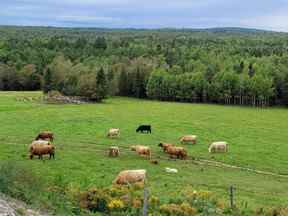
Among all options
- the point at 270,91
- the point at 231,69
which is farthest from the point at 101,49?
the point at 270,91

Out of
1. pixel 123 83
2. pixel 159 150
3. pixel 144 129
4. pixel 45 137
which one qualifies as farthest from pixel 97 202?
pixel 123 83

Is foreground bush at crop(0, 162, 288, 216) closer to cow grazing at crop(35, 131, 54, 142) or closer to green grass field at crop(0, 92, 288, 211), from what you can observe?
green grass field at crop(0, 92, 288, 211)

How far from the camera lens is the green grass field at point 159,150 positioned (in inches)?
1035

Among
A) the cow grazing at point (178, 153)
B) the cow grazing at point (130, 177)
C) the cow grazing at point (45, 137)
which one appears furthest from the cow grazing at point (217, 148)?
the cow grazing at point (45, 137)

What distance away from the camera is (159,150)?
38188mm

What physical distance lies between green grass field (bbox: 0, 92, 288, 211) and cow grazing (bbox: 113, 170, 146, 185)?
538 millimetres

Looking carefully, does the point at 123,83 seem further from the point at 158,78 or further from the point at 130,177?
the point at 130,177

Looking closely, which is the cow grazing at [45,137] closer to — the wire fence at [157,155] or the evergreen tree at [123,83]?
the wire fence at [157,155]

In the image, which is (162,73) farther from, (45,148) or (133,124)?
(45,148)

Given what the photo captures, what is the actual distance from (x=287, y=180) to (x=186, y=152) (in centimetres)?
845

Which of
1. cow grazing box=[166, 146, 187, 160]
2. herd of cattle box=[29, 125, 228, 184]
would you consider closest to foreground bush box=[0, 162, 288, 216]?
herd of cattle box=[29, 125, 228, 184]

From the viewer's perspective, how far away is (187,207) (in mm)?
17109

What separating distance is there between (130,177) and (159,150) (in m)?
12.4

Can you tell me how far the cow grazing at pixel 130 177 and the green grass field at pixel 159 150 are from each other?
21.2 inches
